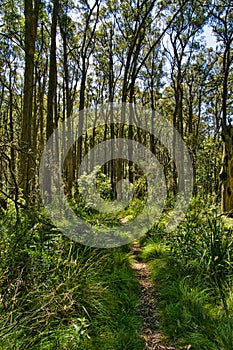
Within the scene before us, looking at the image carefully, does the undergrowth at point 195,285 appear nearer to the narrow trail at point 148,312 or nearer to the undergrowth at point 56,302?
the narrow trail at point 148,312

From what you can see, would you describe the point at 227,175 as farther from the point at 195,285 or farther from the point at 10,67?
the point at 10,67

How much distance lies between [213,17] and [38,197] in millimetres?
13638

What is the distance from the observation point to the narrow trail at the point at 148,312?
3052mm

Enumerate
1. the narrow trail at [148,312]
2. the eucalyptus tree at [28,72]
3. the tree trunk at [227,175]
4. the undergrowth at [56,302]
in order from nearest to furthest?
the undergrowth at [56,302]
the narrow trail at [148,312]
the eucalyptus tree at [28,72]
the tree trunk at [227,175]

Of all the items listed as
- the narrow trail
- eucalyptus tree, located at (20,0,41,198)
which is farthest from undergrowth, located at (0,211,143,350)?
eucalyptus tree, located at (20,0,41,198)

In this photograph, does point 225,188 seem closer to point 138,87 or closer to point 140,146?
point 140,146

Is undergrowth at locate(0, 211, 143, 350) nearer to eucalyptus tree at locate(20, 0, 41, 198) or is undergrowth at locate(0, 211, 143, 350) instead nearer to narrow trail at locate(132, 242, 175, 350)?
narrow trail at locate(132, 242, 175, 350)

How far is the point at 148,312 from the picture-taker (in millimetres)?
3713

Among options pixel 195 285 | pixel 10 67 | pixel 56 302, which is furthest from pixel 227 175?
pixel 10 67

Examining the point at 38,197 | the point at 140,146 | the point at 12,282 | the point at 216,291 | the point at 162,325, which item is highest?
the point at 140,146

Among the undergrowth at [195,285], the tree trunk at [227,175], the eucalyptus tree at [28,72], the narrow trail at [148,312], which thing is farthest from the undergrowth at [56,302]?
the tree trunk at [227,175]

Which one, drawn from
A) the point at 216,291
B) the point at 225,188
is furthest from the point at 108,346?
the point at 225,188

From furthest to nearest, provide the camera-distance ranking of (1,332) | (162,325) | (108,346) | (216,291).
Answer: (216,291) → (162,325) → (108,346) → (1,332)

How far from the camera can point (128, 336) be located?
2.96 m
